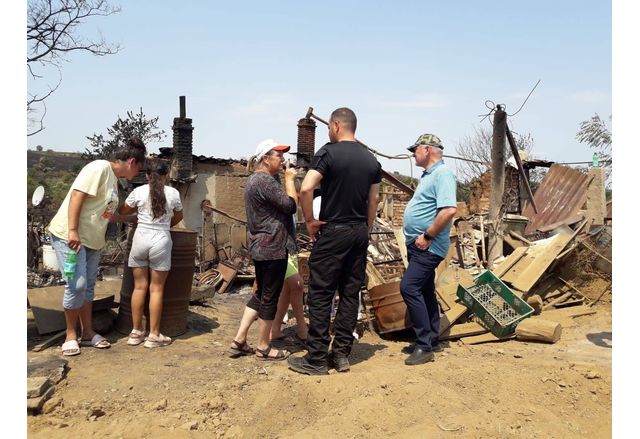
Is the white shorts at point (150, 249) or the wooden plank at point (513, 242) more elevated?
the white shorts at point (150, 249)

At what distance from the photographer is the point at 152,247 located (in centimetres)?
→ 482

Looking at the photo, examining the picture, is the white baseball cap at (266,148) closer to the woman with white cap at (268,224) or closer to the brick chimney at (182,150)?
the woman with white cap at (268,224)

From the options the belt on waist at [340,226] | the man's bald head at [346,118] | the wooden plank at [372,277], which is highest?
the man's bald head at [346,118]

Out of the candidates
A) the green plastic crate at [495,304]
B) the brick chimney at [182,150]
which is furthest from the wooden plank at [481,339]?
the brick chimney at [182,150]

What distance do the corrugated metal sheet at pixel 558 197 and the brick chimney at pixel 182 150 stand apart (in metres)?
9.20

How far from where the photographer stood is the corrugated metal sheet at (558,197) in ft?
37.2

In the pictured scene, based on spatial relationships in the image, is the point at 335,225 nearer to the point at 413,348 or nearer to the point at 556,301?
the point at 413,348

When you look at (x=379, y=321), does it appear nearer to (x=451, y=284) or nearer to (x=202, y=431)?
(x=451, y=284)

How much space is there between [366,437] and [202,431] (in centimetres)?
107

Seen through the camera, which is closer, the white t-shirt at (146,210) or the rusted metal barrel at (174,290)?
the white t-shirt at (146,210)

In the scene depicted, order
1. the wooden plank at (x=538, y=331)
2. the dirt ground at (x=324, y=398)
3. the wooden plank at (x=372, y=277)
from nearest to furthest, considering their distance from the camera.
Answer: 1. the dirt ground at (x=324, y=398)
2. the wooden plank at (x=538, y=331)
3. the wooden plank at (x=372, y=277)

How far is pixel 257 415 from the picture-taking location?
358cm

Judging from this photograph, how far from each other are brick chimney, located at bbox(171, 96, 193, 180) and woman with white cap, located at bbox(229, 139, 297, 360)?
10408mm

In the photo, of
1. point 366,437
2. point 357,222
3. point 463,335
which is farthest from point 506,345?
point 366,437
